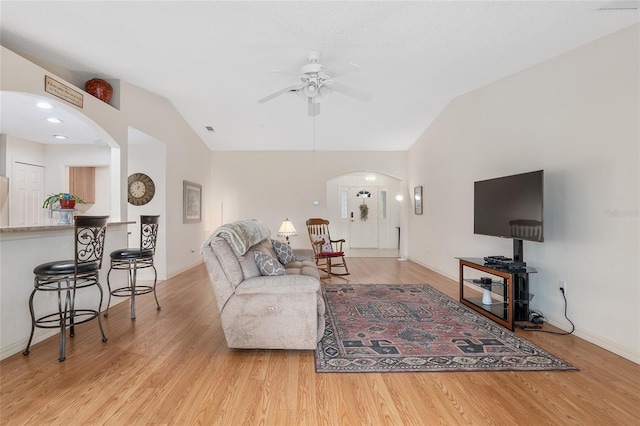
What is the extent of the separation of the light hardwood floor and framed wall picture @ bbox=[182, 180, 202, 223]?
3.41 meters

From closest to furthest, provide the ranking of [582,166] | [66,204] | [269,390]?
[269,390] → [582,166] → [66,204]

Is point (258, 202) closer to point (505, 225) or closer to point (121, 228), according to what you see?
point (121, 228)

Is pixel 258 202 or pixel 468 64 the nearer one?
→ pixel 468 64

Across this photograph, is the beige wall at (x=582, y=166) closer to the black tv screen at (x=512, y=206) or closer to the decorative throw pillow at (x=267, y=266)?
the black tv screen at (x=512, y=206)

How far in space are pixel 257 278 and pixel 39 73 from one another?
2.80 m

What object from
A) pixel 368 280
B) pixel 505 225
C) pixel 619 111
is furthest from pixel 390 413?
pixel 368 280

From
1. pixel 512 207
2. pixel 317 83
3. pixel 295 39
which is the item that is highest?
pixel 295 39

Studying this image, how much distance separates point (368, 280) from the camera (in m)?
5.04

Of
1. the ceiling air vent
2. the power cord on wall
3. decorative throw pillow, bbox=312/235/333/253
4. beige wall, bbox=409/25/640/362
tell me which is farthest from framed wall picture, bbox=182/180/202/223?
the ceiling air vent

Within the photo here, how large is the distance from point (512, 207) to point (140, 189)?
548cm

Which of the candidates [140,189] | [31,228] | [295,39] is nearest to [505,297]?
[295,39]

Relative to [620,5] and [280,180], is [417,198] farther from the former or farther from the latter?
[620,5]

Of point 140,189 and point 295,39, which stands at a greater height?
point 295,39

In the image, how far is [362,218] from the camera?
369 inches
